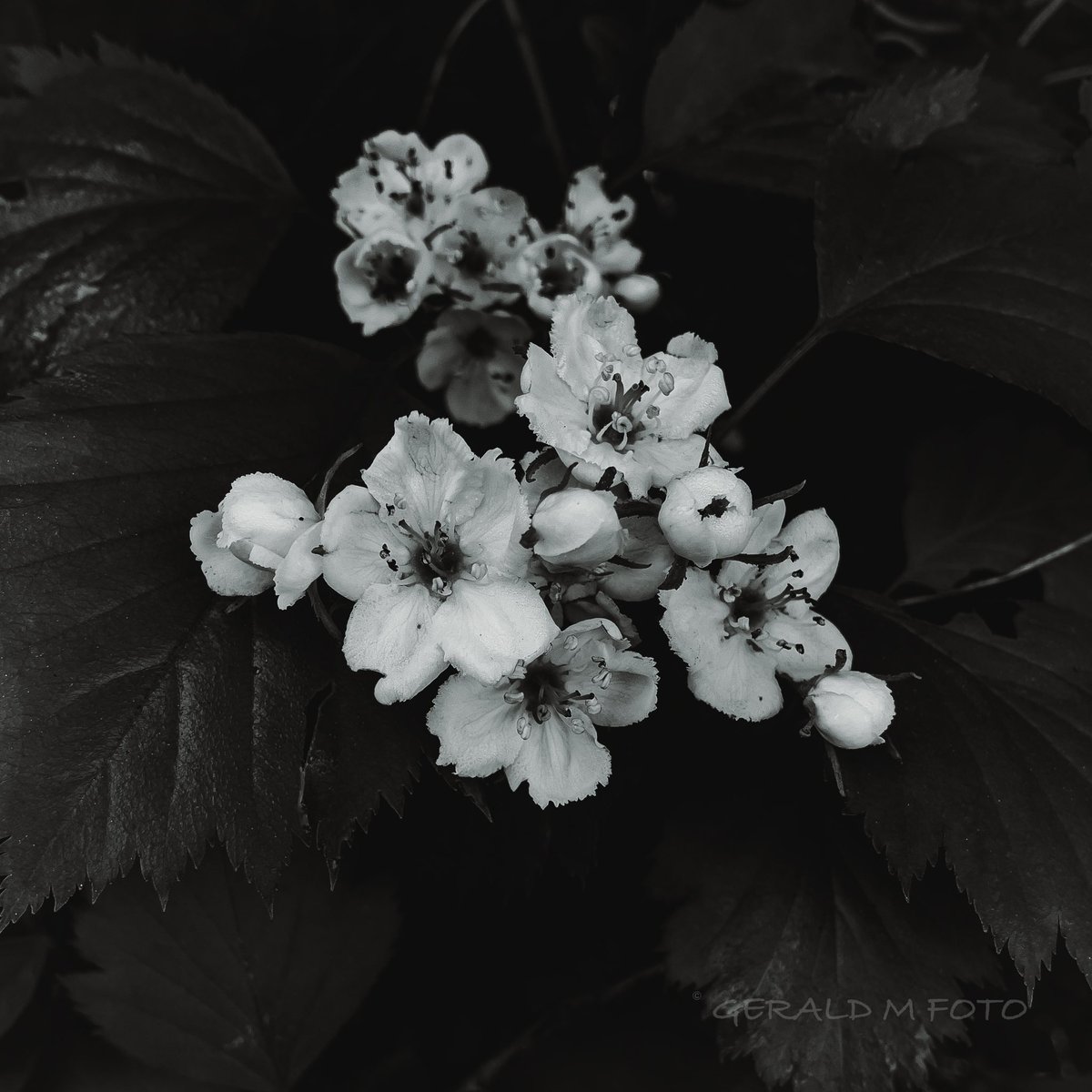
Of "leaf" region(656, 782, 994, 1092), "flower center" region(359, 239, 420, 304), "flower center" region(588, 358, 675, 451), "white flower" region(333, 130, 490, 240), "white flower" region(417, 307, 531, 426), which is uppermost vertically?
"white flower" region(333, 130, 490, 240)

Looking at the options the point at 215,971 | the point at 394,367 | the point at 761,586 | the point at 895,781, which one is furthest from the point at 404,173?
the point at 215,971

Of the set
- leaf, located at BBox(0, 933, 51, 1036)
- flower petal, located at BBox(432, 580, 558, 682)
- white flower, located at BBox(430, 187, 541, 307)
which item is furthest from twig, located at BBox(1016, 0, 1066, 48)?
leaf, located at BBox(0, 933, 51, 1036)

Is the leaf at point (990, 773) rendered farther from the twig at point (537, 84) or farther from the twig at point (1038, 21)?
the twig at point (1038, 21)

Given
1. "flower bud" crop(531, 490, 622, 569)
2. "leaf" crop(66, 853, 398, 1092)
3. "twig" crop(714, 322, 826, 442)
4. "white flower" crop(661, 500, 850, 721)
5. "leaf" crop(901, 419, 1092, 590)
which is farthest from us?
"leaf" crop(901, 419, 1092, 590)

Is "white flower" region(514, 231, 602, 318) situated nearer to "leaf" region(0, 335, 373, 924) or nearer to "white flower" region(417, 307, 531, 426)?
"white flower" region(417, 307, 531, 426)

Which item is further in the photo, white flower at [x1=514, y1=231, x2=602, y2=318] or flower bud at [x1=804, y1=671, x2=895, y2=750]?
white flower at [x1=514, y1=231, x2=602, y2=318]
